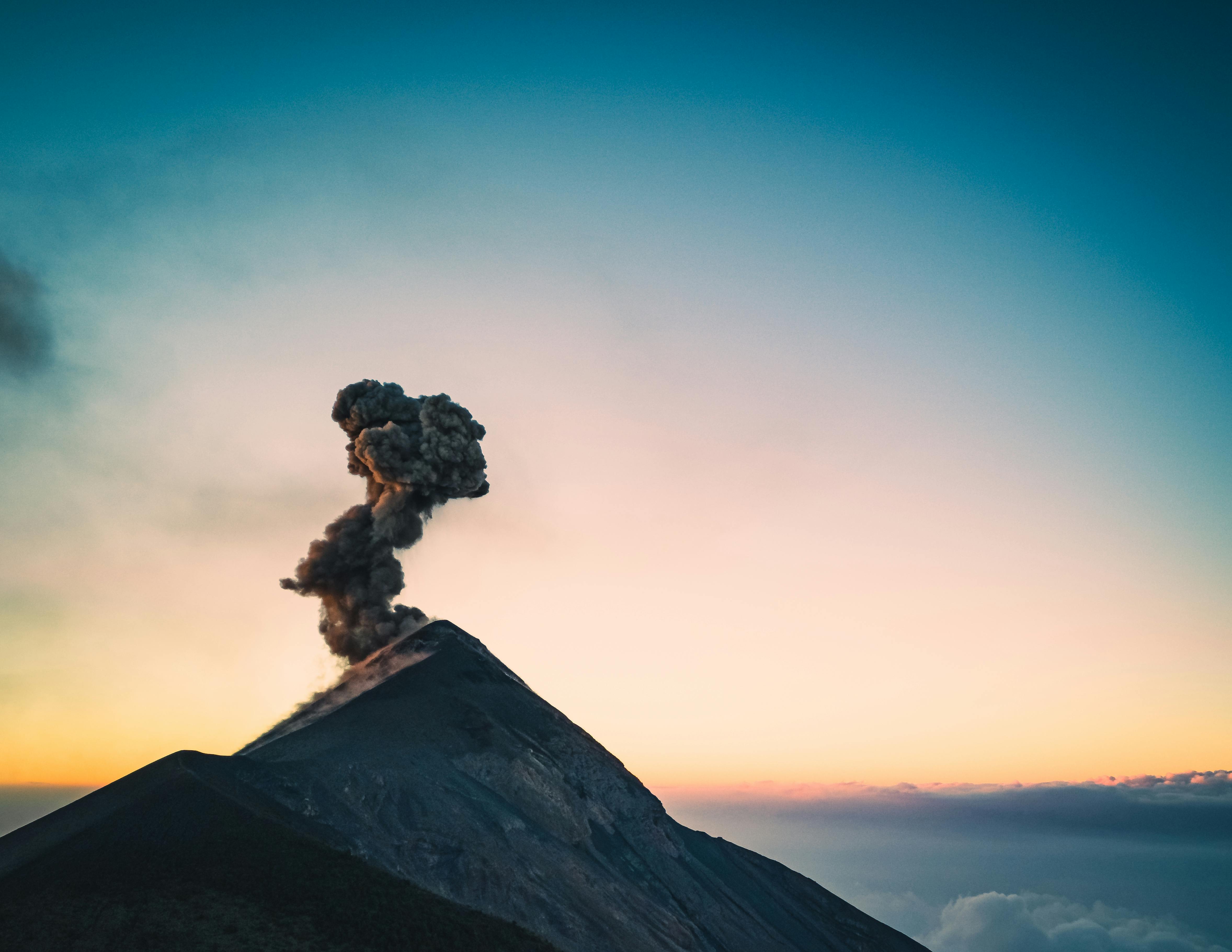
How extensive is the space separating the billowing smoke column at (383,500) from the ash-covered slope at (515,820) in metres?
5.42

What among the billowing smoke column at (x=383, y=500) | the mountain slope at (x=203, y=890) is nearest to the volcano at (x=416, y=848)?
the mountain slope at (x=203, y=890)

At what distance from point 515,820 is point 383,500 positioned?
36.5 meters

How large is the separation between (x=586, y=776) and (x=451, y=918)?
3799 cm

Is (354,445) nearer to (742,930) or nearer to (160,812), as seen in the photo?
(160,812)

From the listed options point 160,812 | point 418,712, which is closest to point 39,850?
point 160,812

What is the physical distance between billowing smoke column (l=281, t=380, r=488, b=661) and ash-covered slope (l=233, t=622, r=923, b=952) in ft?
17.8

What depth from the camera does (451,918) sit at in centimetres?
4412

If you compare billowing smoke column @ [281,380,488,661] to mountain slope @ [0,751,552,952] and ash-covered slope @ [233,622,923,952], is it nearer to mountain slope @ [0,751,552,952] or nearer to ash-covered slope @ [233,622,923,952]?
ash-covered slope @ [233,622,923,952]

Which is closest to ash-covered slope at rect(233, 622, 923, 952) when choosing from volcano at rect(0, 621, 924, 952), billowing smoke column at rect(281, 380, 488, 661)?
volcano at rect(0, 621, 924, 952)

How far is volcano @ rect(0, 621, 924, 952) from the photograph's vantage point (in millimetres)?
40000

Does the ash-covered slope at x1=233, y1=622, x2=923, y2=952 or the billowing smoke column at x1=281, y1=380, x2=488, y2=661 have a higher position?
the billowing smoke column at x1=281, y1=380, x2=488, y2=661

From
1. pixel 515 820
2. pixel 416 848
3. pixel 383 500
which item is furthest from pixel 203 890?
pixel 383 500

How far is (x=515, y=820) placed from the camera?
6406cm

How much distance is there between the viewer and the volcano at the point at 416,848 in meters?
40.0
